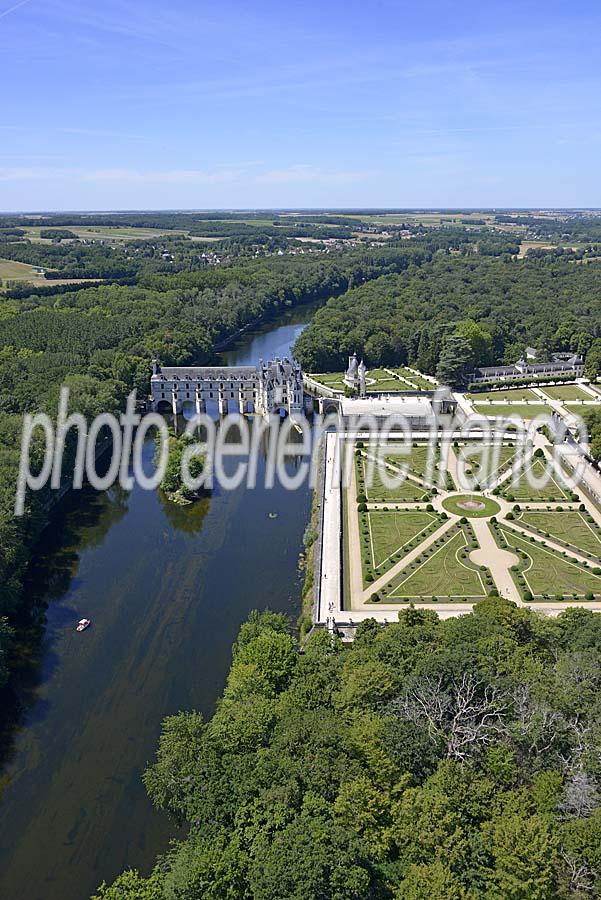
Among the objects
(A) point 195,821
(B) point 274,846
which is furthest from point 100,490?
(B) point 274,846

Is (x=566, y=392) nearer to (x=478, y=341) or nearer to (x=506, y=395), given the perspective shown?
(x=506, y=395)

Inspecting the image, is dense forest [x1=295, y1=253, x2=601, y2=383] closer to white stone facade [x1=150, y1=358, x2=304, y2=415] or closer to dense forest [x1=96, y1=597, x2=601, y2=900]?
white stone facade [x1=150, y1=358, x2=304, y2=415]

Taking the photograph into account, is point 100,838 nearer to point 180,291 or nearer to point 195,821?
point 195,821

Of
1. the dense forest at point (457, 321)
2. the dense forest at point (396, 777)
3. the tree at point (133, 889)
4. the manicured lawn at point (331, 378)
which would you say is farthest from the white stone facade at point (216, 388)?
the tree at point (133, 889)

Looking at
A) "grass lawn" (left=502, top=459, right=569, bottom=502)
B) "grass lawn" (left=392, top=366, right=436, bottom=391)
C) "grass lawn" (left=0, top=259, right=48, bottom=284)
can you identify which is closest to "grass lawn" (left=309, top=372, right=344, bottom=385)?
"grass lawn" (left=392, top=366, right=436, bottom=391)

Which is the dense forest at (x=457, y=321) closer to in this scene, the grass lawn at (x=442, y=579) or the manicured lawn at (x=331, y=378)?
the manicured lawn at (x=331, y=378)

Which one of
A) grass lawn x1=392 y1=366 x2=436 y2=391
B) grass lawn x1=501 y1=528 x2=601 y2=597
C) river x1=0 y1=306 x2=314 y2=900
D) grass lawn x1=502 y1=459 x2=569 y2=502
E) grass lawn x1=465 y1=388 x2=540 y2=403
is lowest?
river x1=0 y1=306 x2=314 y2=900

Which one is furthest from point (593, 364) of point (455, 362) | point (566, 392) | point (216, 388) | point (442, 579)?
point (442, 579)
